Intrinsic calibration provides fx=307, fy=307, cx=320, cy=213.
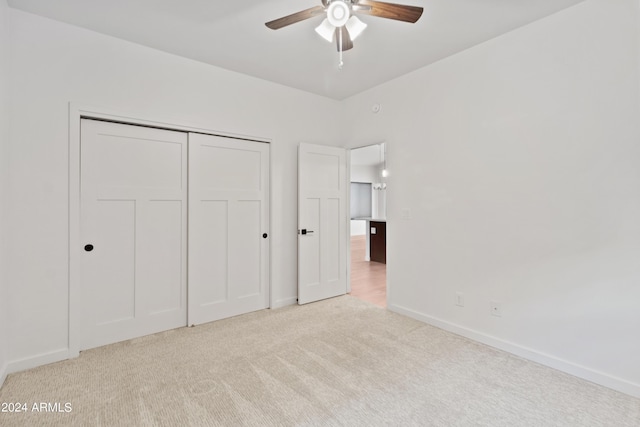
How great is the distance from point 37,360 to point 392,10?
353cm

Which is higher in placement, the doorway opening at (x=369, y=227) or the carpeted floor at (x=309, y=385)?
the doorway opening at (x=369, y=227)

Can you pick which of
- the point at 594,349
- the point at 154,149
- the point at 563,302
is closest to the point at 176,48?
the point at 154,149

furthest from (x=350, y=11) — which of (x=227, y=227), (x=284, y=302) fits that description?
(x=284, y=302)

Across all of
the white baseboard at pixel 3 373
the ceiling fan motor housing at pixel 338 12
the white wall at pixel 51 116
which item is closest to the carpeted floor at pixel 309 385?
the white baseboard at pixel 3 373

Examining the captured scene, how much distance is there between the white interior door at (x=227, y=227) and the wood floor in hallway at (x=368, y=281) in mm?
1377

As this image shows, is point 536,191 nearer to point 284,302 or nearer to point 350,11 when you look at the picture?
point 350,11

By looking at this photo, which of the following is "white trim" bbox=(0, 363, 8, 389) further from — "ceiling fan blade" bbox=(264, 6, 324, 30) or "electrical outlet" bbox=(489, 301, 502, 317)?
"electrical outlet" bbox=(489, 301, 502, 317)

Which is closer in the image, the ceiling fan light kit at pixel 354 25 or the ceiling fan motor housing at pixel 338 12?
the ceiling fan motor housing at pixel 338 12

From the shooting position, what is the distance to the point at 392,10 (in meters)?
1.86

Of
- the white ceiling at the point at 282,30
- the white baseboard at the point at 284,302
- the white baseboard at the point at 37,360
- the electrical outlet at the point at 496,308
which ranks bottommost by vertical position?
the white baseboard at the point at 37,360

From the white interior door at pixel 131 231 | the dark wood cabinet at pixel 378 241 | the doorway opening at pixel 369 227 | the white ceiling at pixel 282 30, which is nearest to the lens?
the white ceiling at pixel 282 30

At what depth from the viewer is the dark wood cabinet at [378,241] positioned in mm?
6391

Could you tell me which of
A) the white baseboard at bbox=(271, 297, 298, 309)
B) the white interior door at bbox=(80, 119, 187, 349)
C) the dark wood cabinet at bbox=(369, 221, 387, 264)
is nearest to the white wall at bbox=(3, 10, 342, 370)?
the white interior door at bbox=(80, 119, 187, 349)

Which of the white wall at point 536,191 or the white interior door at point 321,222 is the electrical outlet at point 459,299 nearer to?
the white wall at point 536,191
